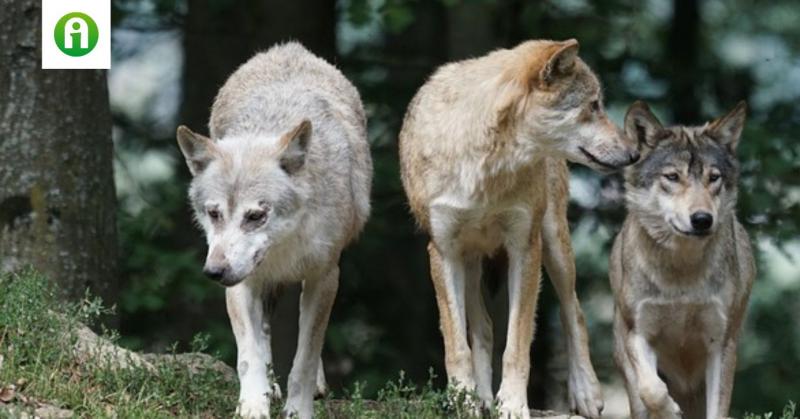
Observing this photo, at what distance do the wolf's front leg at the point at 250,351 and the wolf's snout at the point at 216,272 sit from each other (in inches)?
27.3

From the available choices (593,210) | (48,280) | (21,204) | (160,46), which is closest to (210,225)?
(48,280)

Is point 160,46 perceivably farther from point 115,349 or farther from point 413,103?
point 115,349

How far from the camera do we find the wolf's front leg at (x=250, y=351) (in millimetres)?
8500

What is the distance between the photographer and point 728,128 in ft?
32.6

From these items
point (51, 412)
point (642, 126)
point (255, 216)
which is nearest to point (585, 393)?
point (642, 126)

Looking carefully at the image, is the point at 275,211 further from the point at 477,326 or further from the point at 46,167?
the point at 46,167

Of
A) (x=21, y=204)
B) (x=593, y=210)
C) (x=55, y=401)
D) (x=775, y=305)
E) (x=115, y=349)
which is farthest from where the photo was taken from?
(x=775, y=305)

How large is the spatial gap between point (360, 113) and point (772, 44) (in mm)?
8924

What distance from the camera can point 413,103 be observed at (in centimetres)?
1048

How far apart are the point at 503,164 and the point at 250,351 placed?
1.92 m

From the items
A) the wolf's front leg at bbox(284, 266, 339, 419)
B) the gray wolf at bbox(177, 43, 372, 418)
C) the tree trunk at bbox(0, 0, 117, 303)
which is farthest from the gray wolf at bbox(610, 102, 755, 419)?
the tree trunk at bbox(0, 0, 117, 303)

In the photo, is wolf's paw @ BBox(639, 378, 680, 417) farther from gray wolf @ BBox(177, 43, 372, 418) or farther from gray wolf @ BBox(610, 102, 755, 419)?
gray wolf @ BBox(177, 43, 372, 418)

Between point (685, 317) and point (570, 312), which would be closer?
point (685, 317)

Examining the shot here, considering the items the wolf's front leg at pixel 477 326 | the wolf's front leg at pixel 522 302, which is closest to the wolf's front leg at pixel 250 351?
the wolf's front leg at pixel 522 302
